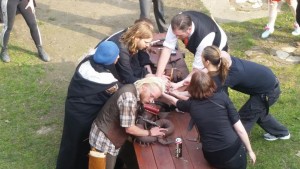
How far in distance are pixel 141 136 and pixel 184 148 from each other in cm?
42

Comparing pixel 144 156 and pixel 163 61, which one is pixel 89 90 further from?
pixel 163 61

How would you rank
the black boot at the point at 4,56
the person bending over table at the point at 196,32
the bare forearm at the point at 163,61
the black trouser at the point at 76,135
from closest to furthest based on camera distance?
the black trouser at the point at 76,135 < the person bending over table at the point at 196,32 < the bare forearm at the point at 163,61 < the black boot at the point at 4,56

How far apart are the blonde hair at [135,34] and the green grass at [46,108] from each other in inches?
67.1

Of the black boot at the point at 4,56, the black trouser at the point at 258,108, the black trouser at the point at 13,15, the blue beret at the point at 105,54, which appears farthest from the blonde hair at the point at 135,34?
the black boot at the point at 4,56

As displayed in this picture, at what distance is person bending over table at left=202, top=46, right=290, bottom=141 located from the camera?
14.4 ft

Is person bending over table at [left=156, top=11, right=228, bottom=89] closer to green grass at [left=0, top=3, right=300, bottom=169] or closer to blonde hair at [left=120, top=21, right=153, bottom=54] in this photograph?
blonde hair at [left=120, top=21, right=153, bottom=54]

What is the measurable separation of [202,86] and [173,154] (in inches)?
28.9

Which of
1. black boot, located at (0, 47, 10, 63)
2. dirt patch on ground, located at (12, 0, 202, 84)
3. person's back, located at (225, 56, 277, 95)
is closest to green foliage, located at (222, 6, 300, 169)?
person's back, located at (225, 56, 277, 95)

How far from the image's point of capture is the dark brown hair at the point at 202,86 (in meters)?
4.00

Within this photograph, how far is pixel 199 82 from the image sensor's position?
402 centimetres

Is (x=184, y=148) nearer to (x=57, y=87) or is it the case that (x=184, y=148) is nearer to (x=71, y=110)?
(x=71, y=110)

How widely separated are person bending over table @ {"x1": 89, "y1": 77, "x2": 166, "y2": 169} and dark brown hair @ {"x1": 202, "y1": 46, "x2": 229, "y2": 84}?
0.52 m

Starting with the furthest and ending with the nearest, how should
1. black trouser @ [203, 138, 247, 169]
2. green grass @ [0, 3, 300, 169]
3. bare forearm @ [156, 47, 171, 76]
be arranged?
green grass @ [0, 3, 300, 169]
bare forearm @ [156, 47, 171, 76]
black trouser @ [203, 138, 247, 169]

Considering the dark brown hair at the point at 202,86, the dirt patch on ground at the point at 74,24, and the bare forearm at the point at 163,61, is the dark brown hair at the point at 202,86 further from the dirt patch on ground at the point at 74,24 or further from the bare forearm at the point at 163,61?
the dirt patch on ground at the point at 74,24
